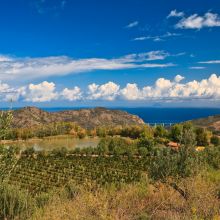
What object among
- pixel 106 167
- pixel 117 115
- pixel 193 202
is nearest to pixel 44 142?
pixel 106 167

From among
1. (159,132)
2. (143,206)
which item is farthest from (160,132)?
(143,206)

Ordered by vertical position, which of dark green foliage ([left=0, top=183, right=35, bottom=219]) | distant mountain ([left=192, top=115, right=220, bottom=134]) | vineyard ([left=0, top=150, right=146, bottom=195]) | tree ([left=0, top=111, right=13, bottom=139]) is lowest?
vineyard ([left=0, top=150, right=146, bottom=195])

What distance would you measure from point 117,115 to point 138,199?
180 metres

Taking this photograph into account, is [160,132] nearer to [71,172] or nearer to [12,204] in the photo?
[71,172]

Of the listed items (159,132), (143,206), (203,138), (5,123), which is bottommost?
→ (203,138)

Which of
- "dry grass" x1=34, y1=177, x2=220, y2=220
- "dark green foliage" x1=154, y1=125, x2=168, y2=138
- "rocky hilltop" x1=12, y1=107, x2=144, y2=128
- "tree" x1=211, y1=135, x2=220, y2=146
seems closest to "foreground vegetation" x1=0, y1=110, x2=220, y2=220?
"dry grass" x1=34, y1=177, x2=220, y2=220

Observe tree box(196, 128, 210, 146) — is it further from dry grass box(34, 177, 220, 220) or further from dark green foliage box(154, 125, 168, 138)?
dry grass box(34, 177, 220, 220)

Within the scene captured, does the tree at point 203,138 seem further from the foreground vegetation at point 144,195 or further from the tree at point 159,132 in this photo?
the foreground vegetation at point 144,195

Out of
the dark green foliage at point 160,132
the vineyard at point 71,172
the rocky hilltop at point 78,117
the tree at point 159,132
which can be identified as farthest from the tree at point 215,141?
the rocky hilltop at point 78,117

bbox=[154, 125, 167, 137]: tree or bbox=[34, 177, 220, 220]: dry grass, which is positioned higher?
bbox=[34, 177, 220, 220]: dry grass

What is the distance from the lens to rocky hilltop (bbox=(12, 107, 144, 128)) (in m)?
148

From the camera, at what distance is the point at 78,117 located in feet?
580

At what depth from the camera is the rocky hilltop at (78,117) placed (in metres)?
148

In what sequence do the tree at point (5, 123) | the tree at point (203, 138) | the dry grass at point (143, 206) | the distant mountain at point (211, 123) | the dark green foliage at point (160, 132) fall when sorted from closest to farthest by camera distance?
the dry grass at point (143, 206), the tree at point (5, 123), the tree at point (203, 138), the dark green foliage at point (160, 132), the distant mountain at point (211, 123)
